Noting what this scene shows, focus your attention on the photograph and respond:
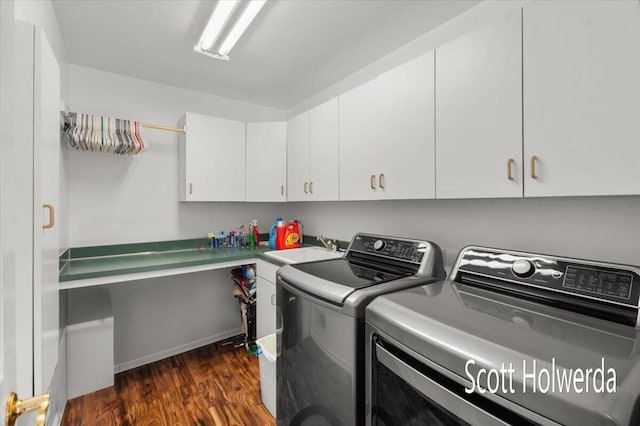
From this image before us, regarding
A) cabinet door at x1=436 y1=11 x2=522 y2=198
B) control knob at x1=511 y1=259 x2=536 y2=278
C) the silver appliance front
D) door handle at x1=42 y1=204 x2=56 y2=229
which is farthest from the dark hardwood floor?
cabinet door at x1=436 y1=11 x2=522 y2=198

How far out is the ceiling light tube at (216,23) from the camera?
5.03 feet

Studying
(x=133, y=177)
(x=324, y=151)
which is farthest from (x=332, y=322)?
(x=133, y=177)

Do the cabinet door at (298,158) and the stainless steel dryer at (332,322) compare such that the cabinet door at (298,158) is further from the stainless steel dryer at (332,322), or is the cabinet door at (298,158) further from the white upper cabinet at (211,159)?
the stainless steel dryer at (332,322)

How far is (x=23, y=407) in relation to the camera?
478mm

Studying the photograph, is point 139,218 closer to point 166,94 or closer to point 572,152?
point 166,94

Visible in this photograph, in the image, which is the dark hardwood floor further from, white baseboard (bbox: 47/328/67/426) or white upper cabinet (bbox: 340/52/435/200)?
white upper cabinet (bbox: 340/52/435/200)

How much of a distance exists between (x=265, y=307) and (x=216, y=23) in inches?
80.5

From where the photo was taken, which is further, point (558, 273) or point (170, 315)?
point (170, 315)

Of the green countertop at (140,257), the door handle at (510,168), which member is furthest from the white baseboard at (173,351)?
the door handle at (510,168)

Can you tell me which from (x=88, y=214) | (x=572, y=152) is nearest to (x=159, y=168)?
(x=88, y=214)

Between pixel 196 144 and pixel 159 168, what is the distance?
0.45 m

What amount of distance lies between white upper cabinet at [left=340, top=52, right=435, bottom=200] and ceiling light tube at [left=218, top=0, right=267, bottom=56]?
0.79 m

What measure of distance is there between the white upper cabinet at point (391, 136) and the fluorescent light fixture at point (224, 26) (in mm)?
804

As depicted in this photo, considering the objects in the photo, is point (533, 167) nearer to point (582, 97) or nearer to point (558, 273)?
point (582, 97)
